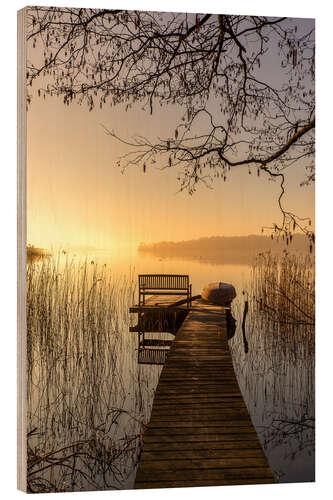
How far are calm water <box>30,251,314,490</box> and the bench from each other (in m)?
0.04

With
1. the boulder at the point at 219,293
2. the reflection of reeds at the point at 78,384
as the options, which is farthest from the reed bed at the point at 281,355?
the reflection of reeds at the point at 78,384

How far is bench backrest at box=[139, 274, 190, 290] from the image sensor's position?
409cm

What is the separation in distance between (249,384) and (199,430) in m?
1.07

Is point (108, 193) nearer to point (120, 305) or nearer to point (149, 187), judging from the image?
point (149, 187)

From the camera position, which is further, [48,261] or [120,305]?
[120,305]

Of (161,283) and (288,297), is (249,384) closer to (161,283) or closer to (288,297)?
(288,297)

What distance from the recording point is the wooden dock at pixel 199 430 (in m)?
3.09

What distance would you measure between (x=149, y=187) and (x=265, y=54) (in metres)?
1.17

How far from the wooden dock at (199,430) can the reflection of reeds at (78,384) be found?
0.37 metres

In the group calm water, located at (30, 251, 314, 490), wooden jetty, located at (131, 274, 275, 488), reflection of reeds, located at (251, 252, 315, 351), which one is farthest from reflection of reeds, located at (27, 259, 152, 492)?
reflection of reeds, located at (251, 252, 315, 351)

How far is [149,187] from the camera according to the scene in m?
4.02

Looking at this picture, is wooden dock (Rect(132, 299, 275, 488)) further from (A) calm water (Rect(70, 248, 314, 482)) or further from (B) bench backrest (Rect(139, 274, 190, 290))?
(B) bench backrest (Rect(139, 274, 190, 290))

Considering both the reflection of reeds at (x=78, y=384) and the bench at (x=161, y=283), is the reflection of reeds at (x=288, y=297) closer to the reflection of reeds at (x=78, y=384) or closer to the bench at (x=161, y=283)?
the bench at (x=161, y=283)
